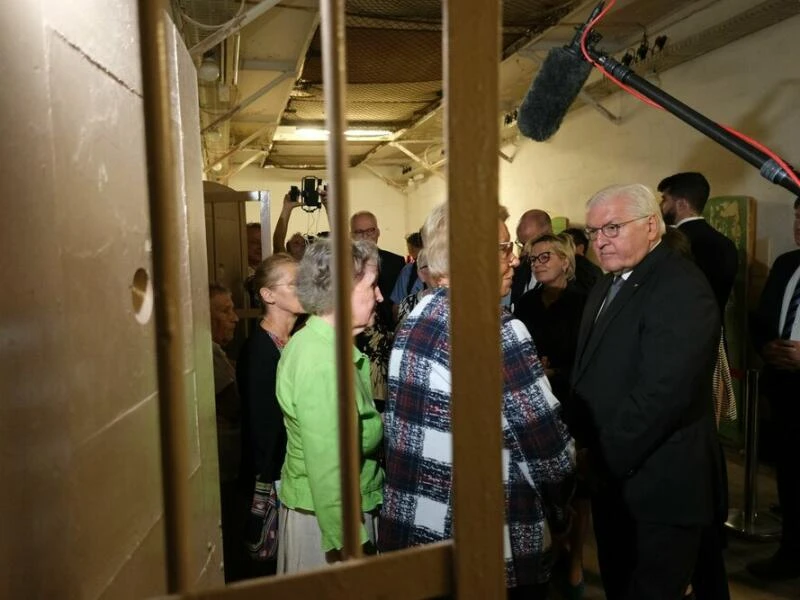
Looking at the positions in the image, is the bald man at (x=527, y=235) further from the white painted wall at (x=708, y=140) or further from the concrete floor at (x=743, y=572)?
the concrete floor at (x=743, y=572)

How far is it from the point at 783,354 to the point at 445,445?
1929 mm

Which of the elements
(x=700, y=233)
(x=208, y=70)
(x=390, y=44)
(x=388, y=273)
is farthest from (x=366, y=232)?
(x=700, y=233)

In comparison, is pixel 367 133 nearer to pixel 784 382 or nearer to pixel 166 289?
pixel 784 382

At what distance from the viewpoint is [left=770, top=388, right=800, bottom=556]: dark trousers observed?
2.37 meters

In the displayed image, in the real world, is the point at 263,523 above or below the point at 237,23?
below

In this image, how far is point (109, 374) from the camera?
737mm

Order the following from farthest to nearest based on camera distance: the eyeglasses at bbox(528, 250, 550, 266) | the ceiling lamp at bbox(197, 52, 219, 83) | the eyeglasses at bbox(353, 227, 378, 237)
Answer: the ceiling lamp at bbox(197, 52, 219, 83)
the eyeglasses at bbox(353, 227, 378, 237)
the eyeglasses at bbox(528, 250, 550, 266)

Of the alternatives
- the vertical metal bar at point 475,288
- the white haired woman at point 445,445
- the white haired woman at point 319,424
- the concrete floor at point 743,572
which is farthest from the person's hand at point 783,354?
the vertical metal bar at point 475,288

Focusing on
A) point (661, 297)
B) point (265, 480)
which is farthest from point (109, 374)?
point (661, 297)

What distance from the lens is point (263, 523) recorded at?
5.81 feet

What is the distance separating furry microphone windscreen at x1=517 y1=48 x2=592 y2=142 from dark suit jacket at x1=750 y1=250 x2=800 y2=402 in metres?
1.37

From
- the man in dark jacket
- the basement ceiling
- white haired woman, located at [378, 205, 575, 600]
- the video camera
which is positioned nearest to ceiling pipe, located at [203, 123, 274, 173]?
the basement ceiling

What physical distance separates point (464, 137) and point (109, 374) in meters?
0.52

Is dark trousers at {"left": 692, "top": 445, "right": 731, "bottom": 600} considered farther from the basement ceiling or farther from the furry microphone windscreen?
the basement ceiling
